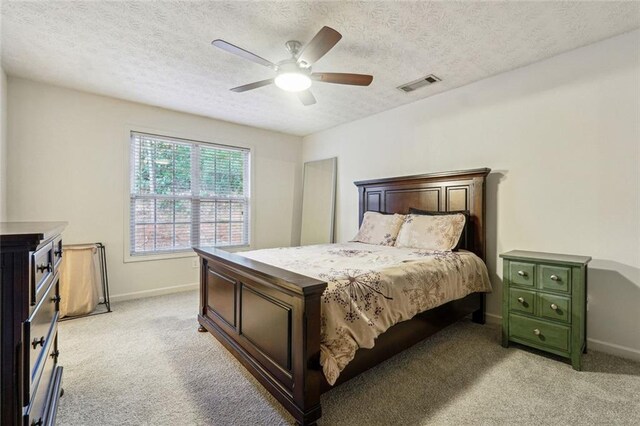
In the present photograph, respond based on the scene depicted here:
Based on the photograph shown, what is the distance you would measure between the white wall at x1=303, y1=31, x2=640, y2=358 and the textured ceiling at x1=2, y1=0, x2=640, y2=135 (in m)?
0.22

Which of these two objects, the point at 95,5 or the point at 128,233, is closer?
the point at 95,5

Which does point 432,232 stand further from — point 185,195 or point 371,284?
point 185,195

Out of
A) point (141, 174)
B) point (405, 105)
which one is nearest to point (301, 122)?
point (405, 105)

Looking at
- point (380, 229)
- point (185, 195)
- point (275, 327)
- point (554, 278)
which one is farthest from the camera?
point (185, 195)

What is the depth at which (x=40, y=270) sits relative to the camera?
1237 mm

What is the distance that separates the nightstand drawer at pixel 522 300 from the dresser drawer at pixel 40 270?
304 cm

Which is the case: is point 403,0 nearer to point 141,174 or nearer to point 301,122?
point 301,122

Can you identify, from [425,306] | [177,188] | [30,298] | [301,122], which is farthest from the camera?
[301,122]

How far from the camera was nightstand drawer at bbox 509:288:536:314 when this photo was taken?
7.73 feet

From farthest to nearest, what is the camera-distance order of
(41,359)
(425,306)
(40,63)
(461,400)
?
(40,63)
(425,306)
(461,400)
(41,359)

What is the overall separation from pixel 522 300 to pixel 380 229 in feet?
5.21

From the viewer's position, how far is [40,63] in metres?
2.81

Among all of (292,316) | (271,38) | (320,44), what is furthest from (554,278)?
Result: (271,38)

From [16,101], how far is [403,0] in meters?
3.97
